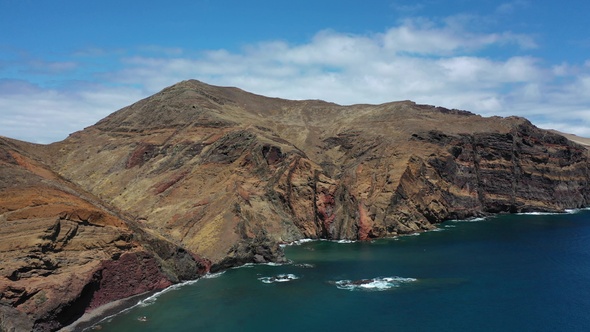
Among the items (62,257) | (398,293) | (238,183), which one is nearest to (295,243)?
(238,183)

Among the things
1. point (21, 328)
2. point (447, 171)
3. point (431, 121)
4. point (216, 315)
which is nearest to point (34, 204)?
point (21, 328)

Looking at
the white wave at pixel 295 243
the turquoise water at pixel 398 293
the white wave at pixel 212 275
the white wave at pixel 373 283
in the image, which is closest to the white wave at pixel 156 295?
the turquoise water at pixel 398 293

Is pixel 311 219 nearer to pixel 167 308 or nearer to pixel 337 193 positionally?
pixel 337 193

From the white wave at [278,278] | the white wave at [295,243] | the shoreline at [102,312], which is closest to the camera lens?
the shoreline at [102,312]

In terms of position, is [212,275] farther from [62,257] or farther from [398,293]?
[398,293]

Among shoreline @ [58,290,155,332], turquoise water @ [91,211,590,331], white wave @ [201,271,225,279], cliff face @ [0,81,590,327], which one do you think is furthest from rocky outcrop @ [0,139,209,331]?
turquoise water @ [91,211,590,331]

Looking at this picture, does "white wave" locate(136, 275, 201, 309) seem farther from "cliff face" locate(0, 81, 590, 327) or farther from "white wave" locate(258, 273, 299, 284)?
"white wave" locate(258, 273, 299, 284)

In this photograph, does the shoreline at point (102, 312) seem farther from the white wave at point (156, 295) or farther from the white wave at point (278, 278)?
the white wave at point (278, 278)

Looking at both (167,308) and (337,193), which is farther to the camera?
(337,193)
